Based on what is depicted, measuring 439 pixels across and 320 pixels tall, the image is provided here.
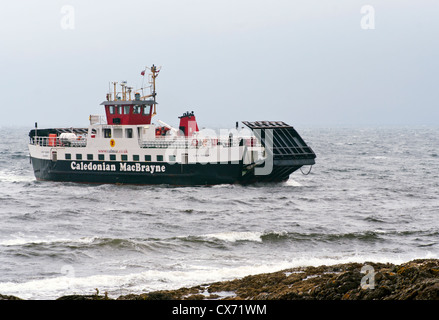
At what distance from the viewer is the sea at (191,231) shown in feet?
61.2

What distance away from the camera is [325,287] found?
13398 mm

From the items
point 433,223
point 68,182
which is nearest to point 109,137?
point 68,182

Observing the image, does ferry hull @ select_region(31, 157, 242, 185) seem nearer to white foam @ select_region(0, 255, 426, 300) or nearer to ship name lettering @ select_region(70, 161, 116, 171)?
ship name lettering @ select_region(70, 161, 116, 171)

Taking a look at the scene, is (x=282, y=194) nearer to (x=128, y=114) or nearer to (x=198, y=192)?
(x=198, y=192)

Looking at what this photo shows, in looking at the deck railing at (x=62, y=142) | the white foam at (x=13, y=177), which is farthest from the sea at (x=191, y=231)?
the white foam at (x=13, y=177)

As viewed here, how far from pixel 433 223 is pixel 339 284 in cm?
1621

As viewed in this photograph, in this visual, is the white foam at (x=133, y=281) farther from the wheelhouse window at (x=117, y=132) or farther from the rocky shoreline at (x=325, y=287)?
the wheelhouse window at (x=117, y=132)

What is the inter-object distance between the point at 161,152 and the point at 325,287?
25.5 metres

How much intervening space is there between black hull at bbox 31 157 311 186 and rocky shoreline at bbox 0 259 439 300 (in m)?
21.2

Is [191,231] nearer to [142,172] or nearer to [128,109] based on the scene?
[142,172]

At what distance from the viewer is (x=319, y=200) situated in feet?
117

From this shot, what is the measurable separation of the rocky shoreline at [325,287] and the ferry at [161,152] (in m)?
20.9

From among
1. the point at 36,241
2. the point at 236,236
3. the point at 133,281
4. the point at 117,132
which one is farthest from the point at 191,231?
the point at 117,132

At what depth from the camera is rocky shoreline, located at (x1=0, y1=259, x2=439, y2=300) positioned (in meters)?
12.2
